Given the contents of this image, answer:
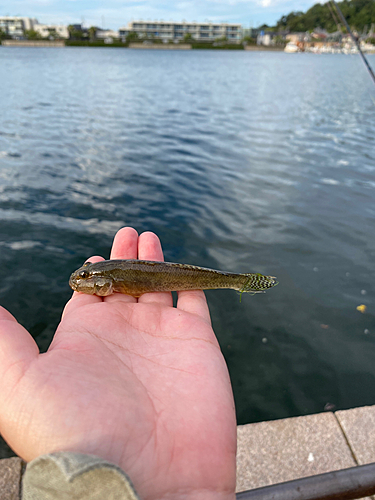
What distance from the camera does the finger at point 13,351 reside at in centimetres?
231

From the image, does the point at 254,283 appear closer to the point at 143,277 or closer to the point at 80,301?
the point at 143,277

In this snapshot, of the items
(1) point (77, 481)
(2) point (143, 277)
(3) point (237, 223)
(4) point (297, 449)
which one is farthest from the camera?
(3) point (237, 223)

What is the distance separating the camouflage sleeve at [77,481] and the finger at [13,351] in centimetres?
68

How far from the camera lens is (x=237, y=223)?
11164 mm

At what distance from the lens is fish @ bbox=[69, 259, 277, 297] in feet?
13.9

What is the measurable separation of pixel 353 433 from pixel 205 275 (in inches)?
111

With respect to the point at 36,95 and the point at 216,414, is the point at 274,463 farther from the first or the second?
the point at 36,95

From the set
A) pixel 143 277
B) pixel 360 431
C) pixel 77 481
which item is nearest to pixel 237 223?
pixel 143 277

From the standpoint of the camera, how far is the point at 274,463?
13.3 ft

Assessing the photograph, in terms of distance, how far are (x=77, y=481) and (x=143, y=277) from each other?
9.02 ft

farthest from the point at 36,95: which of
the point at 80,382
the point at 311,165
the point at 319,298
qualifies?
the point at 80,382

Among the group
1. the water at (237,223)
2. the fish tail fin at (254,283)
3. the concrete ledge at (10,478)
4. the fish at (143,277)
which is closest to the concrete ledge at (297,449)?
the concrete ledge at (10,478)

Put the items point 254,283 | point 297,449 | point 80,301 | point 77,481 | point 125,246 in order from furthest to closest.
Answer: point 125,246, point 254,283, point 297,449, point 80,301, point 77,481

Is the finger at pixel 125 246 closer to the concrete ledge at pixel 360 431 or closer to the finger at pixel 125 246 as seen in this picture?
the finger at pixel 125 246
